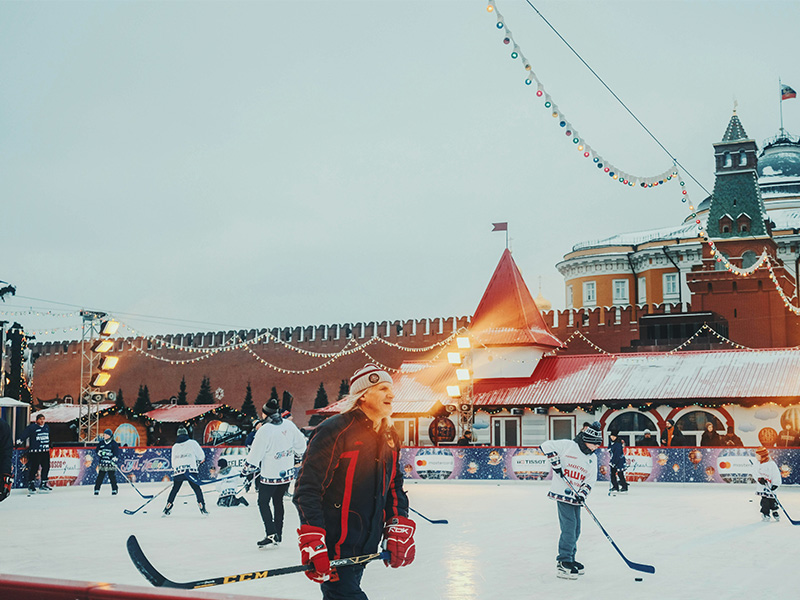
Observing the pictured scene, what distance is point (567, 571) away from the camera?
310 inches

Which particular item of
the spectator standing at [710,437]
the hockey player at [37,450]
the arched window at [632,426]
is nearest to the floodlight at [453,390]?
the arched window at [632,426]

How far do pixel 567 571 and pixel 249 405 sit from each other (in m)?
38.8

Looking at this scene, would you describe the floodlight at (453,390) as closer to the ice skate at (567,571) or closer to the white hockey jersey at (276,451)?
the white hockey jersey at (276,451)

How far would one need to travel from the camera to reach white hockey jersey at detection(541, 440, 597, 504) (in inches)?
321

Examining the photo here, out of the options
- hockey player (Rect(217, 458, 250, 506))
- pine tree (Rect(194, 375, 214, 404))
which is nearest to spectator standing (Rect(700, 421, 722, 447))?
hockey player (Rect(217, 458, 250, 506))

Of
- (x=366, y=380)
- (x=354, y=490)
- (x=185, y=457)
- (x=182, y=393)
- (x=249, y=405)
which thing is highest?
(x=182, y=393)

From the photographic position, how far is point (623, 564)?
8.68 meters

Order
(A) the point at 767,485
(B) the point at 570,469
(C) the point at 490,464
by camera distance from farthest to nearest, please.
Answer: (C) the point at 490,464 < (A) the point at 767,485 < (B) the point at 570,469

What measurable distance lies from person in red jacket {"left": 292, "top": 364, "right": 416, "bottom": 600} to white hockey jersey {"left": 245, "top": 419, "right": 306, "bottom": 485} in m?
5.46

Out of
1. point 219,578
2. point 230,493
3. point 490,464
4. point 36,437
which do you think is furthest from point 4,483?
point 490,464

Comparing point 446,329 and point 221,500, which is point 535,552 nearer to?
point 221,500

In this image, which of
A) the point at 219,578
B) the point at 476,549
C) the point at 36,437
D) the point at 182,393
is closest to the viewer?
the point at 219,578

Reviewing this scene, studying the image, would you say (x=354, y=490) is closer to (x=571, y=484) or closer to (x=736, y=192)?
(x=571, y=484)

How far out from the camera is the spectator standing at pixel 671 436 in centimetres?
2672
